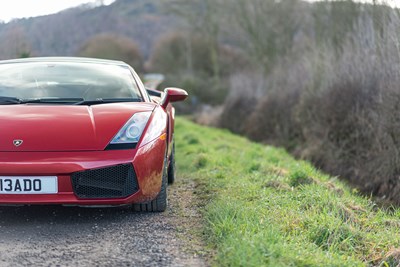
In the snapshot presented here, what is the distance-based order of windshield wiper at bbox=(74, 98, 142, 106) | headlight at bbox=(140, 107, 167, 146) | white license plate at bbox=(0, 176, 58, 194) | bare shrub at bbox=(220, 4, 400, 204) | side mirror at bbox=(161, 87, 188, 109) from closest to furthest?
white license plate at bbox=(0, 176, 58, 194) < headlight at bbox=(140, 107, 167, 146) < windshield wiper at bbox=(74, 98, 142, 106) < side mirror at bbox=(161, 87, 188, 109) < bare shrub at bbox=(220, 4, 400, 204)

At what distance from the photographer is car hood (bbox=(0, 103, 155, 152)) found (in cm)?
412

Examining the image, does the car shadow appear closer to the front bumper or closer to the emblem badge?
the front bumper

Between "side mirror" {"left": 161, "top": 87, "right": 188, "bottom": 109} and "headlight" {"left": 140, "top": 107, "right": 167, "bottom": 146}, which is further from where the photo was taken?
"side mirror" {"left": 161, "top": 87, "right": 188, "bottom": 109}

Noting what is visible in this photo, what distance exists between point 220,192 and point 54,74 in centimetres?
199

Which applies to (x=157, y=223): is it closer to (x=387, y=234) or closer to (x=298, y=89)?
(x=387, y=234)

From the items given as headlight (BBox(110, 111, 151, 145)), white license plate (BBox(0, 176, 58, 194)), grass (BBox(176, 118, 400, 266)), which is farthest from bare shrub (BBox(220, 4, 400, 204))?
white license plate (BBox(0, 176, 58, 194))

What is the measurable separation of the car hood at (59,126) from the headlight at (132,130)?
34mm

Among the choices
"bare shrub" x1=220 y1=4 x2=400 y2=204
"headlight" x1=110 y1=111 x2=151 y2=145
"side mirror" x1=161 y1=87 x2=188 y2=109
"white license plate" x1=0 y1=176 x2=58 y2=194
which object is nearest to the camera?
"white license plate" x1=0 y1=176 x2=58 y2=194

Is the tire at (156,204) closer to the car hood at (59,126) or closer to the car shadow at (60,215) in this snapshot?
the car shadow at (60,215)

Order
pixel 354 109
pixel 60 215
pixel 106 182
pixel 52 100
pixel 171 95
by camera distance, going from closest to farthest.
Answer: pixel 106 182 → pixel 60 215 → pixel 52 100 → pixel 171 95 → pixel 354 109

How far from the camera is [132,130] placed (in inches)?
171

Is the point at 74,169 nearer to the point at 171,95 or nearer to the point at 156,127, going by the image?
the point at 156,127

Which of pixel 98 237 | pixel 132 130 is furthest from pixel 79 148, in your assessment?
pixel 98 237

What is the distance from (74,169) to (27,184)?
35 centimetres
